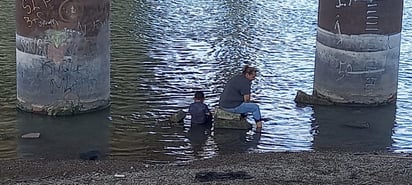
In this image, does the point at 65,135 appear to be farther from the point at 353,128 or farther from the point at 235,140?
the point at 353,128

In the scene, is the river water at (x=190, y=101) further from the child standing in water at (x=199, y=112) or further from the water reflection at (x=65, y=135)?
the child standing in water at (x=199, y=112)

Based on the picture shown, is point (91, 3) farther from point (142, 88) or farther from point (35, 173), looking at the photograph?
point (35, 173)

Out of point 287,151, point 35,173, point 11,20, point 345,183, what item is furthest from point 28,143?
point 11,20

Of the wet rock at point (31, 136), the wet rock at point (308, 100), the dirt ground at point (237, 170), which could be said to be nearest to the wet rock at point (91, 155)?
the dirt ground at point (237, 170)

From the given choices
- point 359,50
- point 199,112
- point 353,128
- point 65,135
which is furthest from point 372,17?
point 65,135

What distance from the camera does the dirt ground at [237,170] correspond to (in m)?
11.6

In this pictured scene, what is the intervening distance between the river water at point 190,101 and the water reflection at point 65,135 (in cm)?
2

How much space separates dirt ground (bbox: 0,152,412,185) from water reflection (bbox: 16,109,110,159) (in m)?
0.78

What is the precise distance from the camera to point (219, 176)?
11.8 m

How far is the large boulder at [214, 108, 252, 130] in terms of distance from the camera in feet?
53.5

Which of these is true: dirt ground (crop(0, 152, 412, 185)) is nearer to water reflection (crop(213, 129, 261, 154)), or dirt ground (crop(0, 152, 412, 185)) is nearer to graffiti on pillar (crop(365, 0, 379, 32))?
water reflection (crop(213, 129, 261, 154))

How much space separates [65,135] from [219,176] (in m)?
4.86

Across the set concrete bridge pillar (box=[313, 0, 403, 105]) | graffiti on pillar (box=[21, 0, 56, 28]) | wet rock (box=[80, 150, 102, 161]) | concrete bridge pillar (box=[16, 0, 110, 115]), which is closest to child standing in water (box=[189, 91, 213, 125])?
concrete bridge pillar (box=[16, 0, 110, 115])

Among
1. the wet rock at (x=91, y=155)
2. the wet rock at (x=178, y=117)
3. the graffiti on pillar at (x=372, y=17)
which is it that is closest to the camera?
the wet rock at (x=91, y=155)
